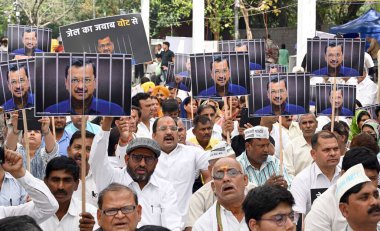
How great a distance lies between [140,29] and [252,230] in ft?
34.6

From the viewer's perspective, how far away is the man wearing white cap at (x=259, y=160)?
10820mm

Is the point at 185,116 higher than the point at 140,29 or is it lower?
lower

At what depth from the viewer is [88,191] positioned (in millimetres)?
9938

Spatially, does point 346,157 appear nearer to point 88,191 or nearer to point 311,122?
point 88,191

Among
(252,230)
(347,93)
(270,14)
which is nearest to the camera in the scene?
(252,230)

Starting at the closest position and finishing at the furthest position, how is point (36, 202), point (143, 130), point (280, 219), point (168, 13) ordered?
point (280, 219)
point (36, 202)
point (143, 130)
point (168, 13)

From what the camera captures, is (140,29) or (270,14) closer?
(140,29)

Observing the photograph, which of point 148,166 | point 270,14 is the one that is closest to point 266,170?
point 148,166

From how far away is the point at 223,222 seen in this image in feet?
27.0

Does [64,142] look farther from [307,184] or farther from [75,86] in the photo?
[307,184]

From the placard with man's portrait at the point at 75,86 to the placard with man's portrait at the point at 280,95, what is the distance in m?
3.93

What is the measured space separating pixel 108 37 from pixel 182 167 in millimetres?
6146

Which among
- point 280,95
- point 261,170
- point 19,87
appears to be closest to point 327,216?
point 261,170

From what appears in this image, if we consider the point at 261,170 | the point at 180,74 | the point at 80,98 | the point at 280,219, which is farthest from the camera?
the point at 180,74
